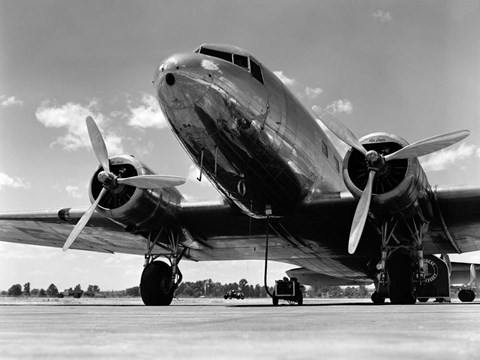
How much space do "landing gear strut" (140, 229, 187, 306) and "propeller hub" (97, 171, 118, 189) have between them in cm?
226

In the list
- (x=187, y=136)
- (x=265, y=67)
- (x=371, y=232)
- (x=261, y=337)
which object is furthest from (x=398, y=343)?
(x=371, y=232)

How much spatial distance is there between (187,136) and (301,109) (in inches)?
A: 137

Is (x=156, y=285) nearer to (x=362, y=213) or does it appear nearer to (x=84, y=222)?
(x=84, y=222)

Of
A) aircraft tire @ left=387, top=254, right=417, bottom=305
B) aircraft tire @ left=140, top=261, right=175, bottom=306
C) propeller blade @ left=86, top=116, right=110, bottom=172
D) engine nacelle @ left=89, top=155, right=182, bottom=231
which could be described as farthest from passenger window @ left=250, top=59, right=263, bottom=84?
aircraft tire @ left=140, top=261, right=175, bottom=306

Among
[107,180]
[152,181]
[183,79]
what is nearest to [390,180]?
[183,79]

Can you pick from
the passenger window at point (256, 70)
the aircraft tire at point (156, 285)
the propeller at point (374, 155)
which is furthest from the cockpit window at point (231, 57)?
the aircraft tire at point (156, 285)

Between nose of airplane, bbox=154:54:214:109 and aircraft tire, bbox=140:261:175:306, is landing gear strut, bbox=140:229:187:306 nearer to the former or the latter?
aircraft tire, bbox=140:261:175:306

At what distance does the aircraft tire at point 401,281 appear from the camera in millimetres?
12727

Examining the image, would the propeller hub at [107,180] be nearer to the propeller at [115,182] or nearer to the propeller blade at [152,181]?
the propeller at [115,182]

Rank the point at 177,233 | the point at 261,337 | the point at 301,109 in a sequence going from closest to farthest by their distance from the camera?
the point at 261,337 < the point at 301,109 < the point at 177,233

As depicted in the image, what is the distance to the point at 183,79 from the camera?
10.4m

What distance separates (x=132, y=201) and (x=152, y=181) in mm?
906

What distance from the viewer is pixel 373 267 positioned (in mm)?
17984

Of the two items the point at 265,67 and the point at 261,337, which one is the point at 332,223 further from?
the point at 261,337
